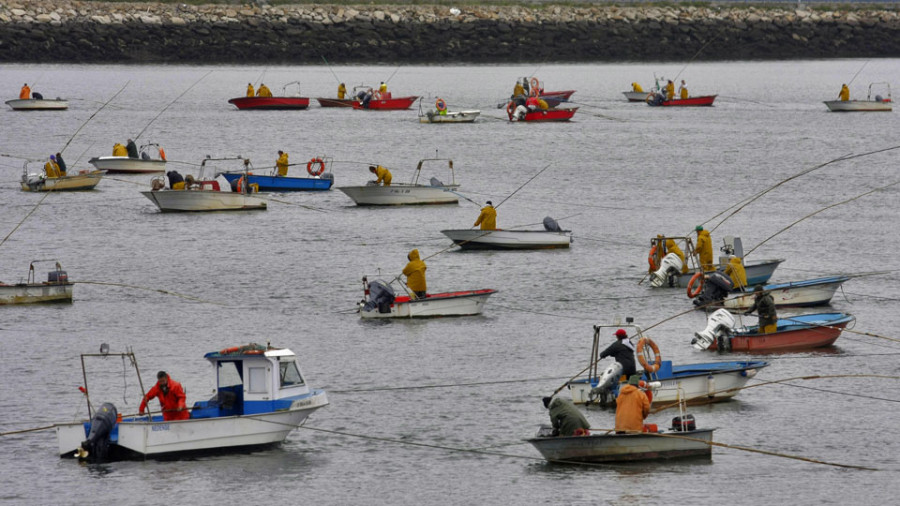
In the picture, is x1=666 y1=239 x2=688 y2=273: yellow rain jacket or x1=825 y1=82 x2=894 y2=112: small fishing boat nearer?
x1=666 y1=239 x2=688 y2=273: yellow rain jacket

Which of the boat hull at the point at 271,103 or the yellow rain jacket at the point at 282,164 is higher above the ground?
the boat hull at the point at 271,103

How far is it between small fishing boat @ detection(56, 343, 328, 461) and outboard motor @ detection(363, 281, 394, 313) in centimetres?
1024

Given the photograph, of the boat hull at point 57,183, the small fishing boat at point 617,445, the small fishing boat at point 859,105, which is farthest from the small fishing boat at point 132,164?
the small fishing boat at point 859,105

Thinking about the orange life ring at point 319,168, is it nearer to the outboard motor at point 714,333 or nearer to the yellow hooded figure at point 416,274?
the yellow hooded figure at point 416,274

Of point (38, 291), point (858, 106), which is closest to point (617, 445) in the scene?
point (38, 291)

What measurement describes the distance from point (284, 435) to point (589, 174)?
45.7 m

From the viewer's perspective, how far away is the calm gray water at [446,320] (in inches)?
958

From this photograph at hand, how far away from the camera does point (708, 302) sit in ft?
121

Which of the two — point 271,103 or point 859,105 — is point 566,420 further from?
point 859,105

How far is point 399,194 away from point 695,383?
30.6 metres

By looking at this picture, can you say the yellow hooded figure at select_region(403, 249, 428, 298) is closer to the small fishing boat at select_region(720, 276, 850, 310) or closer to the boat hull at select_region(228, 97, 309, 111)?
the small fishing boat at select_region(720, 276, 850, 310)

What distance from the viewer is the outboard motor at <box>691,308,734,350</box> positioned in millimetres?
32875

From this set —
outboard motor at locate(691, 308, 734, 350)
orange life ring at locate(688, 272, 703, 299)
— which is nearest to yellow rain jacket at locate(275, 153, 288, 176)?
orange life ring at locate(688, 272, 703, 299)

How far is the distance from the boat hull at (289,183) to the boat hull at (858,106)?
52.4 m
